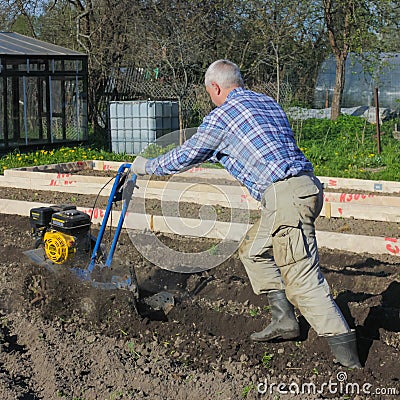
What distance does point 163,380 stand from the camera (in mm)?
4016

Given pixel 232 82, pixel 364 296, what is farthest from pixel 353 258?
pixel 232 82

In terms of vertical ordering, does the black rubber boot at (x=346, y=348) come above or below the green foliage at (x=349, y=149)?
above

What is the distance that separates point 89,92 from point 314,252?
13.8 metres

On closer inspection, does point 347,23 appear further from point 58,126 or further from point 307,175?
point 307,175

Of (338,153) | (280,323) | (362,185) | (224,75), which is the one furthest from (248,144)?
(338,153)

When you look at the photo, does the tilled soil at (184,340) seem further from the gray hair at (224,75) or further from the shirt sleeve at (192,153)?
the gray hair at (224,75)

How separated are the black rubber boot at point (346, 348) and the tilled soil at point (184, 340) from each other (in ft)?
0.18

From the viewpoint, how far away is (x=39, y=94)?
47.8ft

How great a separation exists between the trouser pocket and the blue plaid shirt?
0.28 m

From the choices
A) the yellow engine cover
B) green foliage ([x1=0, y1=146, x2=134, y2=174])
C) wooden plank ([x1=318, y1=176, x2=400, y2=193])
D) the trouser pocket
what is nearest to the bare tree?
green foliage ([x1=0, y1=146, x2=134, y2=174])

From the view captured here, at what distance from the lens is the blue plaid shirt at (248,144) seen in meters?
4.02

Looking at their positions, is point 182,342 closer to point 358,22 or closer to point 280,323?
point 280,323

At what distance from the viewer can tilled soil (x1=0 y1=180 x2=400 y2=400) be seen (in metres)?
3.92

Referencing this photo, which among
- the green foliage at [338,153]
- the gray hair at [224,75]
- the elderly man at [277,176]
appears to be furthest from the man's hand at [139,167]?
the green foliage at [338,153]
